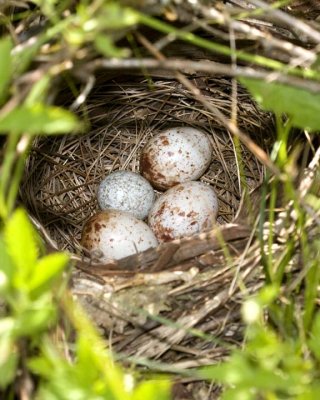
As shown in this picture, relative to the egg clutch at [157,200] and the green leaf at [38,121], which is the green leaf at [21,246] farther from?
the egg clutch at [157,200]

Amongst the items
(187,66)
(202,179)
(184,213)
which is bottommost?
(202,179)

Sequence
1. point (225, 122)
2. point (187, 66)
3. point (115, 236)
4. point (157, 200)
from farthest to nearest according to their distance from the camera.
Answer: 1. point (157, 200)
2. point (115, 236)
3. point (225, 122)
4. point (187, 66)

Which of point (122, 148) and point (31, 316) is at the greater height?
point (31, 316)

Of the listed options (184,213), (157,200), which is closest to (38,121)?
(184,213)

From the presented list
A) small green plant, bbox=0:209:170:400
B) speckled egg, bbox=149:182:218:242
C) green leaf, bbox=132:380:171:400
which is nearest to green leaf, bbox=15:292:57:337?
small green plant, bbox=0:209:170:400

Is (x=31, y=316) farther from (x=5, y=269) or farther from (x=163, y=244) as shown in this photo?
(x=163, y=244)

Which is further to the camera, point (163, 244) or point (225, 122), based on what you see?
point (163, 244)
